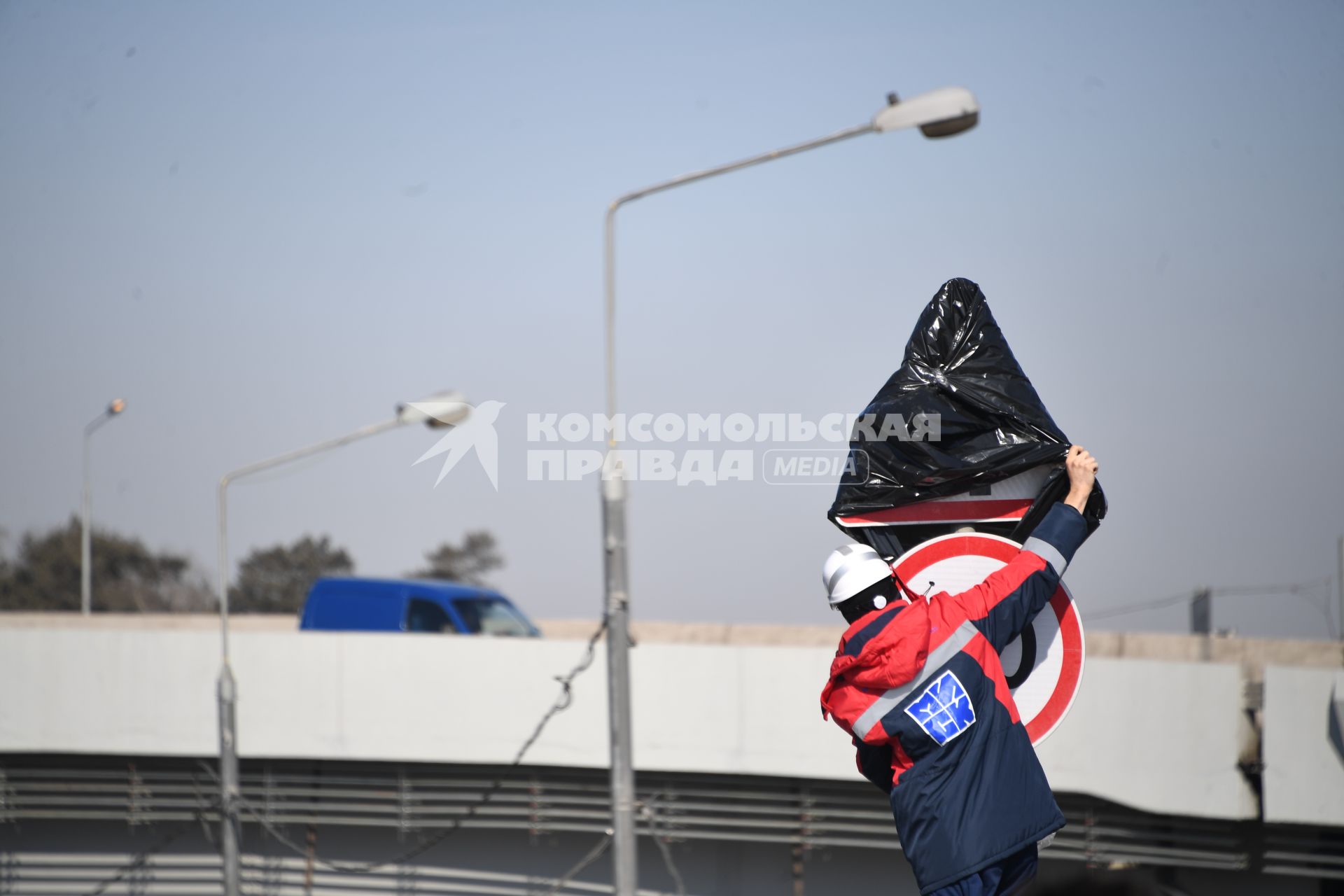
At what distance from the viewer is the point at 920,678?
3084mm

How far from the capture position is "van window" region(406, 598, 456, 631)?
16141 mm

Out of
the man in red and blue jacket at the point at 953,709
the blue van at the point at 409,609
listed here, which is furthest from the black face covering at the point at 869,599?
the blue van at the point at 409,609

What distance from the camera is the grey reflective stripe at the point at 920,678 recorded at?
309 centimetres

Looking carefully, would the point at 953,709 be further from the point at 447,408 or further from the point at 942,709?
the point at 447,408

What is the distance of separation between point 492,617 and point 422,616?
0.98 metres

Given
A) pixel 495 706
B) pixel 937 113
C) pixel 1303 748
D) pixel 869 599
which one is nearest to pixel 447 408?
pixel 495 706

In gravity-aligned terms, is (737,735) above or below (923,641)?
below

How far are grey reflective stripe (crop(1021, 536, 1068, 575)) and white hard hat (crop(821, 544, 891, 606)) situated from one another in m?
0.40

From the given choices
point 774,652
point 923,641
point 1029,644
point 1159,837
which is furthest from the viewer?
point 774,652

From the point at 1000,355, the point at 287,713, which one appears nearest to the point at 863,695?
the point at 1000,355

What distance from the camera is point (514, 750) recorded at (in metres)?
13.9

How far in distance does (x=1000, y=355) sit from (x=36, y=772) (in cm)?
1507

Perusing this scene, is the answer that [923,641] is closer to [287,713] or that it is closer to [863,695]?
[863,695]

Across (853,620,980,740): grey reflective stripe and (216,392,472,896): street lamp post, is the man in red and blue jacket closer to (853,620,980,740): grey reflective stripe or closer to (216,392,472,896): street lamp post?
(853,620,980,740): grey reflective stripe
